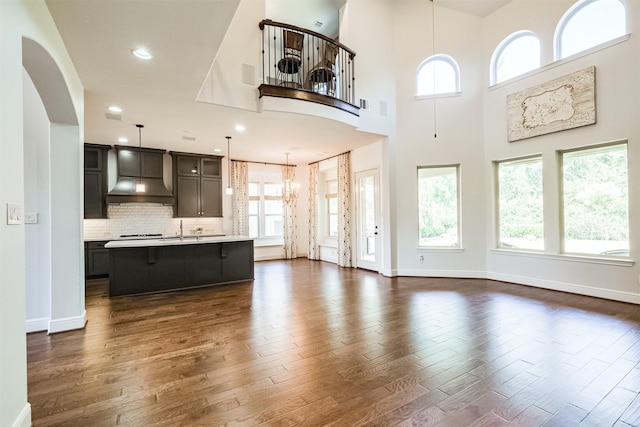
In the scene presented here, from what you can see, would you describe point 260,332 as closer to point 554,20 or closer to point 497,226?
point 497,226

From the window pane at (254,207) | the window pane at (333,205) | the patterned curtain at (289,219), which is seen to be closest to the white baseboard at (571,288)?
the window pane at (333,205)

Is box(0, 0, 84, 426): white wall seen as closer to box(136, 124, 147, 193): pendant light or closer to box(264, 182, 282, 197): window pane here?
box(136, 124, 147, 193): pendant light

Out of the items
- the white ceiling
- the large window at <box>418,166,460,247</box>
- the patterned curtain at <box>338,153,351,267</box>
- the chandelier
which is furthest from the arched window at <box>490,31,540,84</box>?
the chandelier

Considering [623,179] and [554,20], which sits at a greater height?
[554,20]

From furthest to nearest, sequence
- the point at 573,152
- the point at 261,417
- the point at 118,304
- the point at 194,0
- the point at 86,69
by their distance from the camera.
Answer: the point at 573,152 → the point at 118,304 → the point at 86,69 → the point at 194,0 → the point at 261,417

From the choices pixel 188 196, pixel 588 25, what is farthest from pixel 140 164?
pixel 588 25

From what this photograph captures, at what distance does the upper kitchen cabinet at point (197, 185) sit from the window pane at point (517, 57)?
6668 millimetres

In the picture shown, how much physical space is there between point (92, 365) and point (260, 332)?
59.4 inches

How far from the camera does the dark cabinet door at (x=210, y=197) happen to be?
762cm

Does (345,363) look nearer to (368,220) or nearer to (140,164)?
(368,220)

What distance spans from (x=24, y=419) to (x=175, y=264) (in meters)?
3.64

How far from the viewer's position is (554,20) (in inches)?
194

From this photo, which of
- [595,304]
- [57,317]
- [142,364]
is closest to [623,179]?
[595,304]

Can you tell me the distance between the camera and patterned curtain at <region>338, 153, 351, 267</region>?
7453mm
